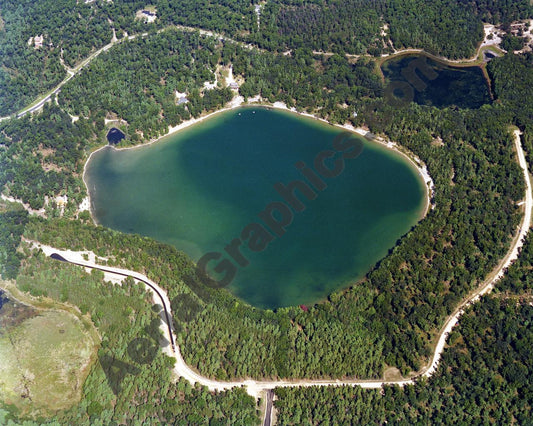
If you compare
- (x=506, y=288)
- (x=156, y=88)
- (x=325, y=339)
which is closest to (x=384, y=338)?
(x=325, y=339)

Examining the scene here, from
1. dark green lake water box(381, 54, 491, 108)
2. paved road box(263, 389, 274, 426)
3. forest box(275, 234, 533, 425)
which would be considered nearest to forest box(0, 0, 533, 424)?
forest box(275, 234, 533, 425)

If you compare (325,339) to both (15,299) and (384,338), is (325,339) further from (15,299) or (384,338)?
(15,299)

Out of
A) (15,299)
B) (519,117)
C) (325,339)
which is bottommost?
(15,299)

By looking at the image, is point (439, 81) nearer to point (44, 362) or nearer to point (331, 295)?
point (331, 295)

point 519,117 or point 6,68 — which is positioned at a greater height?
point 519,117

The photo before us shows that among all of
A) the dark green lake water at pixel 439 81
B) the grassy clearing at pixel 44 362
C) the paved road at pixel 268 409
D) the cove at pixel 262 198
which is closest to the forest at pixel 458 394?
the paved road at pixel 268 409

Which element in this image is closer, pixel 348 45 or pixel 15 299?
pixel 15 299
